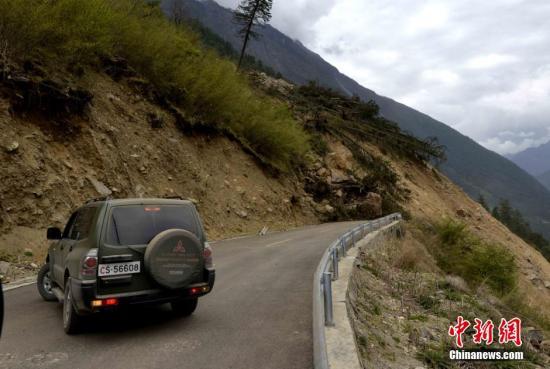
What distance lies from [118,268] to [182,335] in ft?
4.56

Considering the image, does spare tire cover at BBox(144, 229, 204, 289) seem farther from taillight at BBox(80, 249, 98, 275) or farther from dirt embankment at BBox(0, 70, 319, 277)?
dirt embankment at BBox(0, 70, 319, 277)

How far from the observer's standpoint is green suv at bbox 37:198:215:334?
579 centimetres

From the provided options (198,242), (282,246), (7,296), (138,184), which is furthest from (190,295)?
(138,184)

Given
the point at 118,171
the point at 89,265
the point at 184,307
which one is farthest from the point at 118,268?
the point at 118,171

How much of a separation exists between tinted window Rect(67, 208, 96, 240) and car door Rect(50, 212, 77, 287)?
0.12 m

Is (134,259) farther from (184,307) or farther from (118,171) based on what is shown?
(118,171)

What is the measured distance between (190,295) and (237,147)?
2250cm

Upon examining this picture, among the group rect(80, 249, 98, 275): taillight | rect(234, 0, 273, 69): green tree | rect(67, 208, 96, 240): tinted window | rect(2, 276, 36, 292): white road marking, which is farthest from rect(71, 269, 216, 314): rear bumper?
rect(234, 0, 273, 69): green tree

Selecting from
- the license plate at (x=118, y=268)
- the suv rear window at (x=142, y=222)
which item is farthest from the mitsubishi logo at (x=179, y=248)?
the license plate at (x=118, y=268)

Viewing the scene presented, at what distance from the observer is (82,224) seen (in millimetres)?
6902

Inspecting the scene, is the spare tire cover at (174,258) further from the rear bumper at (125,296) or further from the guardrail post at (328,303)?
the guardrail post at (328,303)

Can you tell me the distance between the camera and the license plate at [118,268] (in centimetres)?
579

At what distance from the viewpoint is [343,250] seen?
39.6 feet

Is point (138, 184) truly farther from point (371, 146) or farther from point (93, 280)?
point (371, 146)
